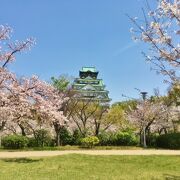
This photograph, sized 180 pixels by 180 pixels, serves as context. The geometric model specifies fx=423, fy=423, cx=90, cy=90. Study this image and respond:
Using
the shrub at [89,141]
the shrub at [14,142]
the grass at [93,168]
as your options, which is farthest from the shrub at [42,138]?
the grass at [93,168]

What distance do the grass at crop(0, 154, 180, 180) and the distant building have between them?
18.5 m

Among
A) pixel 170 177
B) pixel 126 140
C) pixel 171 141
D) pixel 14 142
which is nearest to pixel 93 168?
pixel 170 177

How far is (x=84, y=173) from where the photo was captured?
44.4 ft

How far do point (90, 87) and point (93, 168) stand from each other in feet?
143

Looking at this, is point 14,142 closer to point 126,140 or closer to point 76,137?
point 76,137

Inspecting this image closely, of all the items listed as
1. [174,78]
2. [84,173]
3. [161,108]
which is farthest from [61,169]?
[161,108]

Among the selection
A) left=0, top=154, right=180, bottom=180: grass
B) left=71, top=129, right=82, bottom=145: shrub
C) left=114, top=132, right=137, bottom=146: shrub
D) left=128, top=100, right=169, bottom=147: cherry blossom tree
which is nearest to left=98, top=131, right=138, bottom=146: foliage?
left=114, top=132, right=137, bottom=146: shrub

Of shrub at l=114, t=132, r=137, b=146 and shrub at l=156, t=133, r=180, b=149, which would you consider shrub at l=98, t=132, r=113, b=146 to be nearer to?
shrub at l=114, t=132, r=137, b=146

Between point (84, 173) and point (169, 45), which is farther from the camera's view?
point (84, 173)

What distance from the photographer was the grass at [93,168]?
12875mm

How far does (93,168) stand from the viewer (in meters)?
Answer: 14.9

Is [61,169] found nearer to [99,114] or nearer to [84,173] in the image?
[84,173]

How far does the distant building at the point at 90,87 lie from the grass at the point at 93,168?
18506 millimetres

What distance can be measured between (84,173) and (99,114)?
27016 mm
